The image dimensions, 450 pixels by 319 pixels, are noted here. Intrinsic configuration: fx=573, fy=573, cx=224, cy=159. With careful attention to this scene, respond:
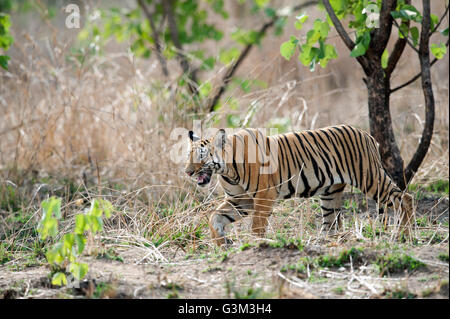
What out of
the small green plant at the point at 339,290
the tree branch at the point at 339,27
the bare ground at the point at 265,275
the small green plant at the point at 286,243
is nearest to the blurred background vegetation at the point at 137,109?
the tree branch at the point at 339,27

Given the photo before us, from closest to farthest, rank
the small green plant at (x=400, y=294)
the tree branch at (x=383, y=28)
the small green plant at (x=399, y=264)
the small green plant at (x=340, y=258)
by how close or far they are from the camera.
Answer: the small green plant at (x=400, y=294), the small green plant at (x=399, y=264), the small green plant at (x=340, y=258), the tree branch at (x=383, y=28)

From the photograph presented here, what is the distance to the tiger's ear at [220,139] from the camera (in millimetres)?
5130

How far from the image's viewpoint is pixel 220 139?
17.0ft

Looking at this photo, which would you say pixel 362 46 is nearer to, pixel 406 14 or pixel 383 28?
pixel 383 28

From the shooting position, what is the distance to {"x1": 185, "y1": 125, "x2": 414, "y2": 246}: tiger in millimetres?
5156

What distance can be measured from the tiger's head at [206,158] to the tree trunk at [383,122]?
65.9 inches

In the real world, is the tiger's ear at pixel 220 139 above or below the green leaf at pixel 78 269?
above

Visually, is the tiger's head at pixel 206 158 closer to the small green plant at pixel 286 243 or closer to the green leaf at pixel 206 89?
the small green plant at pixel 286 243

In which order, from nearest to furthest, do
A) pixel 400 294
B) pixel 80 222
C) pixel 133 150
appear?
pixel 400 294 → pixel 80 222 → pixel 133 150

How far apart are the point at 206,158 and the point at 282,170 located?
0.76 meters

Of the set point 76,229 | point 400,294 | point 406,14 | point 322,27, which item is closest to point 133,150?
point 322,27
